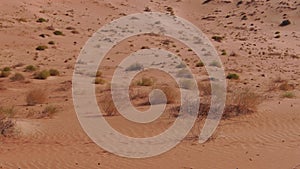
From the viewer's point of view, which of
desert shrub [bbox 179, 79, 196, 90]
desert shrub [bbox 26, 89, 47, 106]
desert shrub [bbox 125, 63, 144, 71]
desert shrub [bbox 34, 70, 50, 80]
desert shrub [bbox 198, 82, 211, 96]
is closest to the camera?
desert shrub [bbox 26, 89, 47, 106]

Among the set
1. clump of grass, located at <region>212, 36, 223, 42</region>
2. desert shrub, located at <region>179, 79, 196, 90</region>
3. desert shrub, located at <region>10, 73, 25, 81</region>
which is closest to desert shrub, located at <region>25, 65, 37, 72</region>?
desert shrub, located at <region>10, 73, 25, 81</region>

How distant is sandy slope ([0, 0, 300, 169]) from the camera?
12570 millimetres

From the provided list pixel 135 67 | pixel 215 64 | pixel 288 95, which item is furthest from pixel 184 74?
pixel 288 95

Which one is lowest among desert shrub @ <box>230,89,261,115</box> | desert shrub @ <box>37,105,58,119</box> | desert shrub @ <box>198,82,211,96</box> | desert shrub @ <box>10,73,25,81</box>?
desert shrub @ <box>37,105,58,119</box>

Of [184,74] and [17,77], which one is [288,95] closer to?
[184,74]

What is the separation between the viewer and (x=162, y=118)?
54.8 ft

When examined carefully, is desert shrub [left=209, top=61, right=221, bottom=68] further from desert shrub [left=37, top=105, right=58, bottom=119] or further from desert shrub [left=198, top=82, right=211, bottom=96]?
desert shrub [left=37, top=105, right=58, bottom=119]

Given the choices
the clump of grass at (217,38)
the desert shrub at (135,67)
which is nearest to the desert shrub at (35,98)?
the desert shrub at (135,67)

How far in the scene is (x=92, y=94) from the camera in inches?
865

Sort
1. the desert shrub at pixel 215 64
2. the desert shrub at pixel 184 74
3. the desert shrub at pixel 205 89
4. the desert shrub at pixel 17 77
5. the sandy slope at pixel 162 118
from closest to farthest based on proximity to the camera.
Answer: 1. the sandy slope at pixel 162 118
2. the desert shrub at pixel 205 89
3. the desert shrub at pixel 17 77
4. the desert shrub at pixel 184 74
5. the desert shrub at pixel 215 64

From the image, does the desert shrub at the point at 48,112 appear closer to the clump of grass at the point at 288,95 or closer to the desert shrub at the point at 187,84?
the desert shrub at the point at 187,84

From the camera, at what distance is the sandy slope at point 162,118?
41.2 feet

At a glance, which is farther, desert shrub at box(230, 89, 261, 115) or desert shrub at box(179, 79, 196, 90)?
desert shrub at box(179, 79, 196, 90)

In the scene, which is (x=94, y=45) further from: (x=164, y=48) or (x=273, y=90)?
(x=273, y=90)
